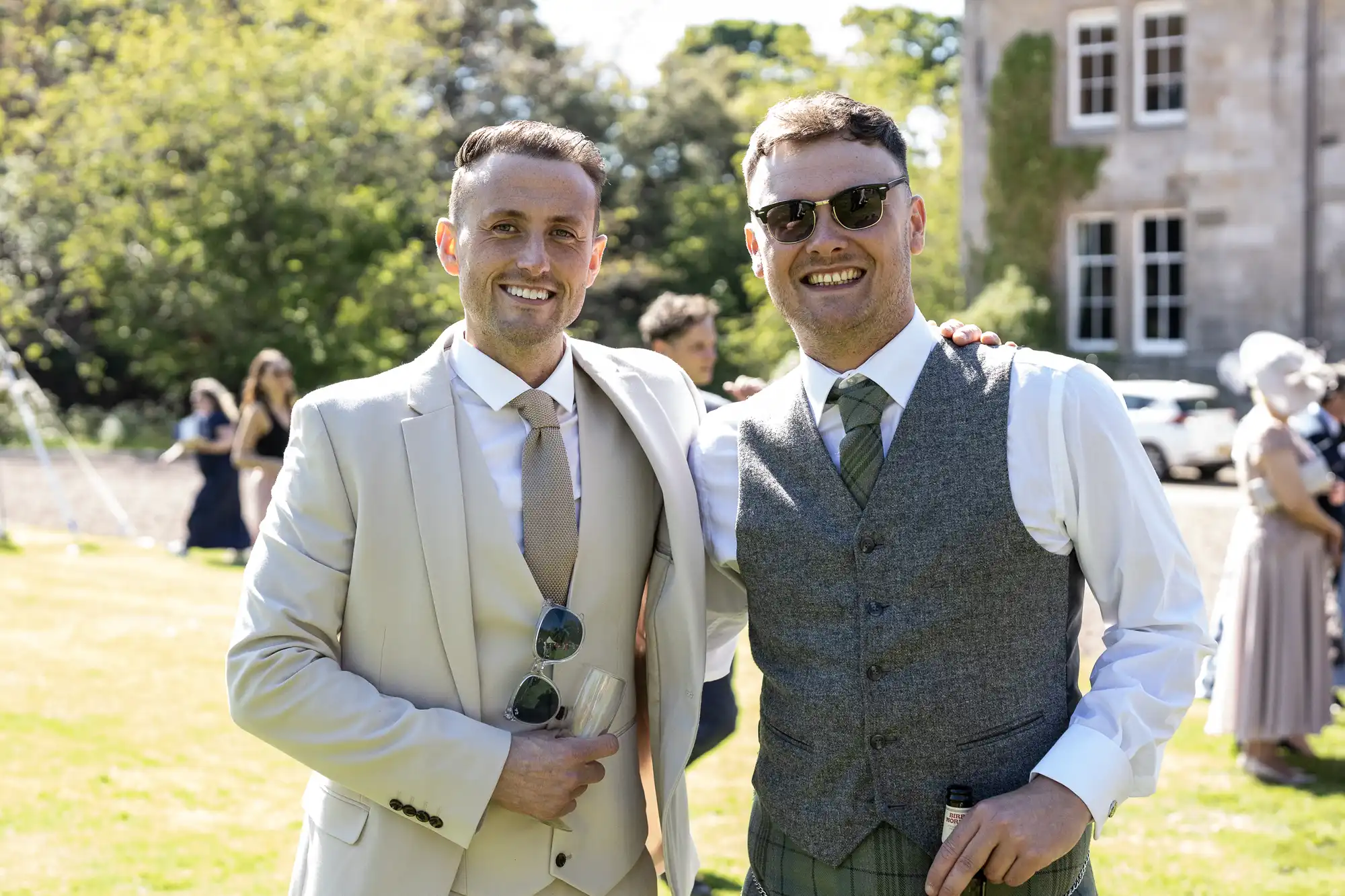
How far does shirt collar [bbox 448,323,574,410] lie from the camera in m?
2.62

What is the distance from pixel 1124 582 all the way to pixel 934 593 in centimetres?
32

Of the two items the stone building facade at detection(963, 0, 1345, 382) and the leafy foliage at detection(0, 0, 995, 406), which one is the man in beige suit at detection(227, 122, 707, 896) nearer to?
the stone building facade at detection(963, 0, 1345, 382)

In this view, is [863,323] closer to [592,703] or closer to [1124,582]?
[1124,582]

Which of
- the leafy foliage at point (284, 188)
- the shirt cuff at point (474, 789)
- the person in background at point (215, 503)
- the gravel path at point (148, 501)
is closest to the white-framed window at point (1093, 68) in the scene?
the leafy foliage at point (284, 188)

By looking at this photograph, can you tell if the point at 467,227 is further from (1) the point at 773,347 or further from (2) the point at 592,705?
(1) the point at 773,347

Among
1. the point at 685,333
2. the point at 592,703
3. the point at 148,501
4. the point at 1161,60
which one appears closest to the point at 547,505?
the point at 592,703

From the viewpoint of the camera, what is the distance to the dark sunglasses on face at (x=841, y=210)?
250 centimetres

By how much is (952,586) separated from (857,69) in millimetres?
30903

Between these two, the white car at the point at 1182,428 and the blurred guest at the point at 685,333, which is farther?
the white car at the point at 1182,428

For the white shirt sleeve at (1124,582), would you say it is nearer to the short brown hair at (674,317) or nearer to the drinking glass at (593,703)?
the drinking glass at (593,703)

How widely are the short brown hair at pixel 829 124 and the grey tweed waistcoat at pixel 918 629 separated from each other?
44 cm

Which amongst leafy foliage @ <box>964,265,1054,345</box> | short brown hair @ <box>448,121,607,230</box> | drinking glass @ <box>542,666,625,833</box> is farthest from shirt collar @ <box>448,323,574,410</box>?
leafy foliage @ <box>964,265,1054,345</box>

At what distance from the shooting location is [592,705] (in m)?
2.53

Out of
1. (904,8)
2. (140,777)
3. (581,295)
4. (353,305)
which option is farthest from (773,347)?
(581,295)
